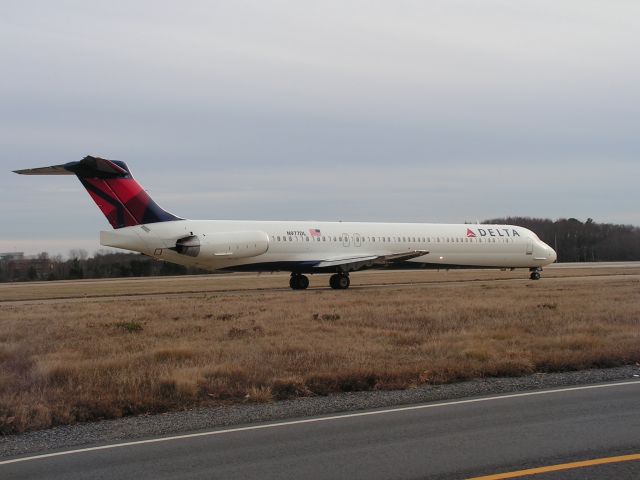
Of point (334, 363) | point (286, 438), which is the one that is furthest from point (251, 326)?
point (286, 438)

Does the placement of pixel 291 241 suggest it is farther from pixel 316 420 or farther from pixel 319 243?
pixel 316 420

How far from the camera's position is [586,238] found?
118 metres

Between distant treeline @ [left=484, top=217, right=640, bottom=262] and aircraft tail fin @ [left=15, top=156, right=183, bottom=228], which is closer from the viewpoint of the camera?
aircraft tail fin @ [left=15, top=156, right=183, bottom=228]

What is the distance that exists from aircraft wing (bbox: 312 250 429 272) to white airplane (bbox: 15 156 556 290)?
1.8 inches

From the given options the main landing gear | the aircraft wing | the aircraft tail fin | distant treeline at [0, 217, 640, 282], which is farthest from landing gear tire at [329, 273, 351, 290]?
distant treeline at [0, 217, 640, 282]

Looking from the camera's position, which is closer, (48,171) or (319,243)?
(48,171)

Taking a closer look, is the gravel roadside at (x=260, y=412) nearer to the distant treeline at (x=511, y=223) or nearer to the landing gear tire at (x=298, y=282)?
the landing gear tire at (x=298, y=282)

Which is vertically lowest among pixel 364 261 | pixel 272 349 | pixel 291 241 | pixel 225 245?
pixel 272 349

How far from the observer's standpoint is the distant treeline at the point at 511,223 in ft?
269

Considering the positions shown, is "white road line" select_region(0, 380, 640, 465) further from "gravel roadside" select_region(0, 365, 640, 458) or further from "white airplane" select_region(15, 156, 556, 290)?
"white airplane" select_region(15, 156, 556, 290)

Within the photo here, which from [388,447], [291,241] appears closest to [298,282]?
[291,241]

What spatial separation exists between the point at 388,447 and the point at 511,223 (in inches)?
4325

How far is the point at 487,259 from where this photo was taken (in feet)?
133

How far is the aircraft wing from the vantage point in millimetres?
34469
